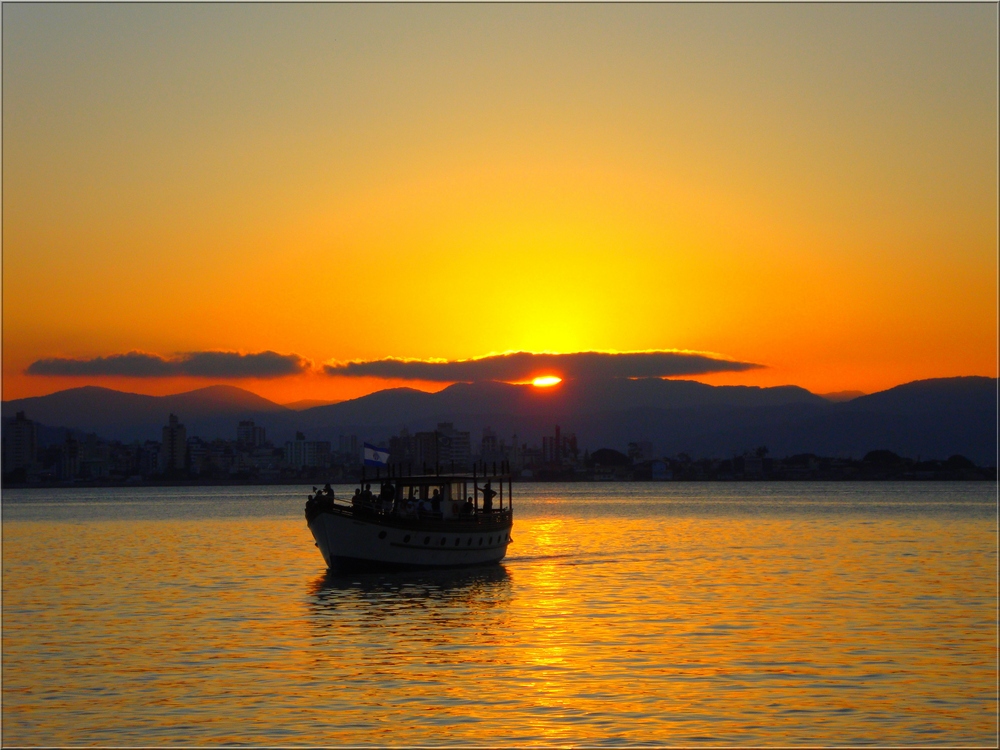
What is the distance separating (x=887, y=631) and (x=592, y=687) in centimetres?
1514

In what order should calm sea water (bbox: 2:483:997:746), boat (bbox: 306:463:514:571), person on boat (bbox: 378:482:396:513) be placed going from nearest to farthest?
calm sea water (bbox: 2:483:997:746)
boat (bbox: 306:463:514:571)
person on boat (bbox: 378:482:396:513)

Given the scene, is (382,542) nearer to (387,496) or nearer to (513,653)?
(387,496)

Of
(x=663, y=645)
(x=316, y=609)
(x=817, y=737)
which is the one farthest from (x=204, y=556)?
(x=817, y=737)

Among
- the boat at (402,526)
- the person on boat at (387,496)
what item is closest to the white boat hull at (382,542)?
the boat at (402,526)

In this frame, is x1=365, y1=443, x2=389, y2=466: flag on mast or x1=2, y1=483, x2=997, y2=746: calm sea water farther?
x1=365, y1=443, x2=389, y2=466: flag on mast

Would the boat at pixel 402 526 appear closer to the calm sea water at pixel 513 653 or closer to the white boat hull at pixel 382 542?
the white boat hull at pixel 382 542

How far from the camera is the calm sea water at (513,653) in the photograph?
25.8 meters

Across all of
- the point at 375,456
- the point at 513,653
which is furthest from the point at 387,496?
the point at 513,653

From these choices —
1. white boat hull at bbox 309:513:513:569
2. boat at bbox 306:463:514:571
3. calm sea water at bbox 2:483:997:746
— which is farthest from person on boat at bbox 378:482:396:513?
calm sea water at bbox 2:483:997:746

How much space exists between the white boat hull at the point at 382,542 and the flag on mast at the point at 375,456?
348 cm

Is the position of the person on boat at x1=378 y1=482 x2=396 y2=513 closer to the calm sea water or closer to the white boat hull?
the white boat hull

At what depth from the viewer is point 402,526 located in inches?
2259

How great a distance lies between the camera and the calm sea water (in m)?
25.8

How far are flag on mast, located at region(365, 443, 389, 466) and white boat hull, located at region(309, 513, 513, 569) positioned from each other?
3485mm
